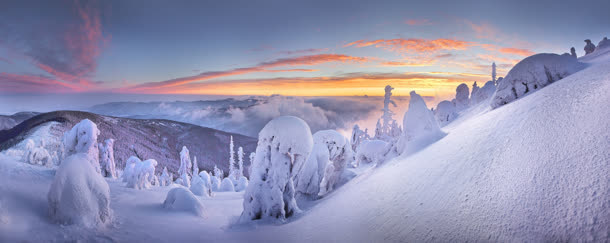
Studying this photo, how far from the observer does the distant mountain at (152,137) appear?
8731cm

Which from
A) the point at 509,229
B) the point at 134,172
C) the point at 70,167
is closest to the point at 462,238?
the point at 509,229

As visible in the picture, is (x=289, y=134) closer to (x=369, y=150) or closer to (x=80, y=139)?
(x=80, y=139)

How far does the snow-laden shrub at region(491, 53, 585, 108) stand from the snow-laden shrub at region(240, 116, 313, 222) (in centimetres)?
1002

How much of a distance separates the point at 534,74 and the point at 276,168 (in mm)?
13132

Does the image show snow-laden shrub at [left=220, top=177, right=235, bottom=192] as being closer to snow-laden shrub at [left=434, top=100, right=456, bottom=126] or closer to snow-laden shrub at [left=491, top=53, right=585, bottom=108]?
snow-laden shrub at [left=434, top=100, right=456, bottom=126]

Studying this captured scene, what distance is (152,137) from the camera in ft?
465

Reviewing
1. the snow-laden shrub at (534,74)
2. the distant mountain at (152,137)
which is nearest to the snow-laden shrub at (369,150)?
the snow-laden shrub at (534,74)

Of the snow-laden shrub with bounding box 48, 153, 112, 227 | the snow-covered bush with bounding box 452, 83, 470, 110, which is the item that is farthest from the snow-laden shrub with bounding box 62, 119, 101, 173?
the snow-covered bush with bounding box 452, 83, 470, 110

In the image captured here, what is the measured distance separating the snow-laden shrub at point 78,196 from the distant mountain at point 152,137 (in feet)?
309

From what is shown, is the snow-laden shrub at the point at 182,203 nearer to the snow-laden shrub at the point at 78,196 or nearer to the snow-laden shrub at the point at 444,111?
the snow-laden shrub at the point at 78,196

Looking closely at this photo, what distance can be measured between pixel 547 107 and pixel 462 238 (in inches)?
167

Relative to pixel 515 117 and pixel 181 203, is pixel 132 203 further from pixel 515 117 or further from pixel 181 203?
pixel 515 117

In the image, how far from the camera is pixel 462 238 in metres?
4.78

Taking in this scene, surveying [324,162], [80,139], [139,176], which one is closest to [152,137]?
[139,176]
